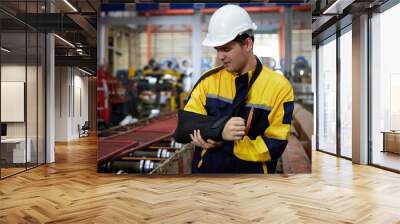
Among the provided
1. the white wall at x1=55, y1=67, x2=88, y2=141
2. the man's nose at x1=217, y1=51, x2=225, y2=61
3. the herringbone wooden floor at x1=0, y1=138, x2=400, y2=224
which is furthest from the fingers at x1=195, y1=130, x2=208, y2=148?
the white wall at x1=55, y1=67, x2=88, y2=141

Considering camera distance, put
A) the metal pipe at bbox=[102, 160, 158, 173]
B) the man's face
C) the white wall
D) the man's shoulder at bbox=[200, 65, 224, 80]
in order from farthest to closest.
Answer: the white wall, the metal pipe at bbox=[102, 160, 158, 173], the man's shoulder at bbox=[200, 65, 224, 80], the man's face

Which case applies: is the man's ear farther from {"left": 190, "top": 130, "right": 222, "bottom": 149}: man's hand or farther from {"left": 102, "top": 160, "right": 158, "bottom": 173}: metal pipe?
{"left": 102, "top": 160, "right": 158, "bottom": 173}: metal pipe

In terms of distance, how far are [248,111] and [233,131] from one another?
0.96 feet

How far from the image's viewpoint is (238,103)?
4531mm

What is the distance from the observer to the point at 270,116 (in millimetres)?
4566

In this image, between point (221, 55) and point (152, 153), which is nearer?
point (221, 55)

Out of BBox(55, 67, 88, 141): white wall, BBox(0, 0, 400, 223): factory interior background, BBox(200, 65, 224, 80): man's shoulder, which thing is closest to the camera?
BBox(0, 0, 400, 223): factory interior background

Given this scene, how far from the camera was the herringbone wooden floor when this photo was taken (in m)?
3.65

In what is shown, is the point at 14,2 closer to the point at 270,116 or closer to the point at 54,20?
the point at 54,20

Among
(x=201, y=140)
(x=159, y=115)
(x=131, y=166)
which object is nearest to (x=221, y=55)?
(x=201, y=140)

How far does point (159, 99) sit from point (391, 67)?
12.0 ft

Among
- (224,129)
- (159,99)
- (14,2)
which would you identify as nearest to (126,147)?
(159,99)

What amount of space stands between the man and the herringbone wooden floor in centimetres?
42

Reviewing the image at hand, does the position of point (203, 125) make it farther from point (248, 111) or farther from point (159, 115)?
point (159, 115)
